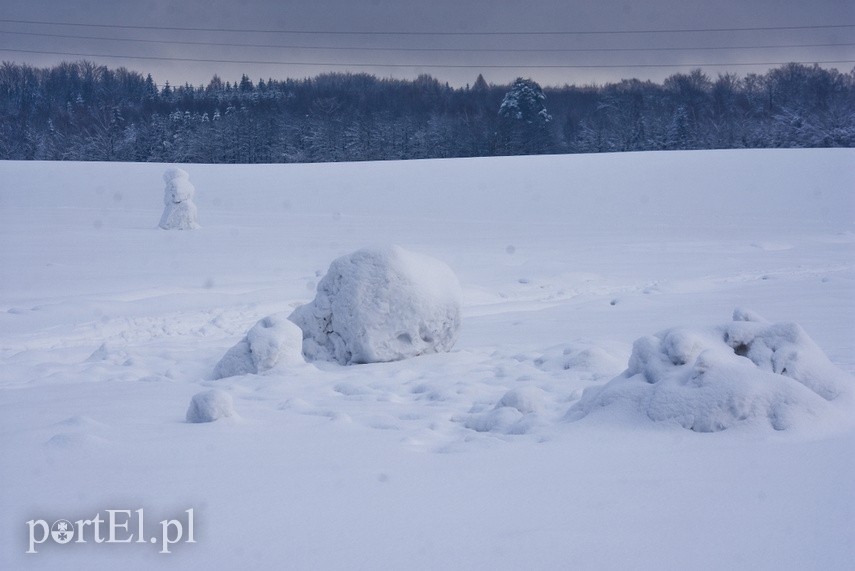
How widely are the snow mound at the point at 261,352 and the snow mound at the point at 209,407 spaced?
1.72 metres

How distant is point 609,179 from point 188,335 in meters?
21.1

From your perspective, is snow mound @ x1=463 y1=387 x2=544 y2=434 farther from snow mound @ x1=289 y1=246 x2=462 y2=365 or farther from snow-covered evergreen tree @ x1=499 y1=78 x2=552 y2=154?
snow-covered evergreen tree @ x1=499 y1=78 x2=552 y2=154

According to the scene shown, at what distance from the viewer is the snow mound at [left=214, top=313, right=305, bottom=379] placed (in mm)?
6172

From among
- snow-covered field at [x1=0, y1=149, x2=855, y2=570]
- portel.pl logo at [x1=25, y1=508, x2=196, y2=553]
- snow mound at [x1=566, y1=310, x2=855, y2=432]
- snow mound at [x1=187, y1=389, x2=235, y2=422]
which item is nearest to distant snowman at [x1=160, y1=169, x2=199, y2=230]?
snow-covered field at [x1=0, y1=149, x2=855, y2=570]

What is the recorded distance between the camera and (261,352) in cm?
617

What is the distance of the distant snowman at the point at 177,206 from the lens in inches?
749

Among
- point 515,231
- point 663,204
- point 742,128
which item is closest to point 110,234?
point 515,231

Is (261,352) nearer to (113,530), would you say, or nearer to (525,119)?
(113,530)

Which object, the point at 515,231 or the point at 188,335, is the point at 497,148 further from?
the point at 188,335

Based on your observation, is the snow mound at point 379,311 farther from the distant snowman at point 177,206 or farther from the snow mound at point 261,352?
the distant snowman at point 177,206

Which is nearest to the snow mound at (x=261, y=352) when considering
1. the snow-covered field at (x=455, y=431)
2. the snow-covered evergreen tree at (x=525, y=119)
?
the snow-covered field at (x=455, y=431)

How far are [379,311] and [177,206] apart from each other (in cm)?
1378

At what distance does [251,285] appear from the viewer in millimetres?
12336

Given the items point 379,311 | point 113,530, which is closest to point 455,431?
point 113,530
